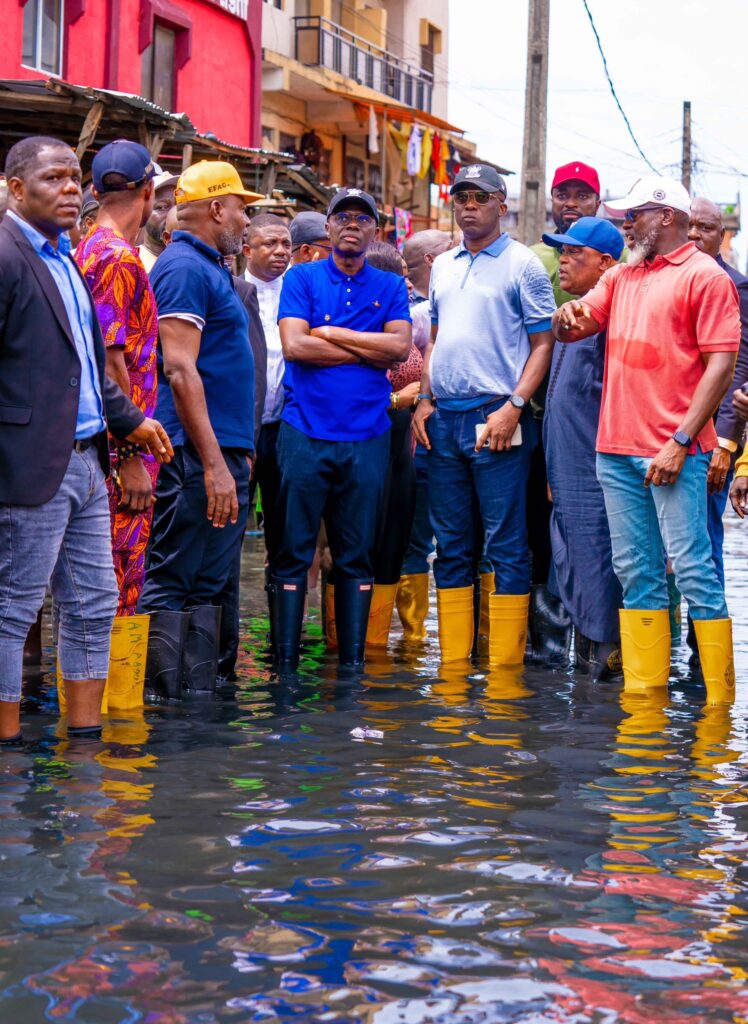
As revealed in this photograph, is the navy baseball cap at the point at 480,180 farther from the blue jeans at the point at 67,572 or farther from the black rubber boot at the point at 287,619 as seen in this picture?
the blue jeans at the point at 67,572

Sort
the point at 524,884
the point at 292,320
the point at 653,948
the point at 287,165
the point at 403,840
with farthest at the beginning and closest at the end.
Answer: the point at 287,165 → the point at 292,320 → the point at 403,840 → the point at 524,884 → the point at 653,948

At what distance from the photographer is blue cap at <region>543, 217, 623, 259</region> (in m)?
7.92

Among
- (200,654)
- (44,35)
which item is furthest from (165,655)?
(44,35)

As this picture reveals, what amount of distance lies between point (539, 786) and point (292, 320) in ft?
10.7

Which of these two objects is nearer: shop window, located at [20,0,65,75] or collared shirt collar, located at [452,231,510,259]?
collared shirt collar, located at [452,231,510,259]

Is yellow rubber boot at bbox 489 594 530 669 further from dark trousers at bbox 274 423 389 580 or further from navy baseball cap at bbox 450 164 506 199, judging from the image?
navy baseball cap at bbox 450 164 506 199

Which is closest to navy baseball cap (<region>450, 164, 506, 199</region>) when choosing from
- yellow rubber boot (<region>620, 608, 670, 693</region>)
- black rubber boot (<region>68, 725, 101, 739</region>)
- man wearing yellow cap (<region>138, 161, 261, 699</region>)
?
man wearing yellow cap (<region>138, 161, 261, 699</region>)

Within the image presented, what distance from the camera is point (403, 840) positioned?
4742mm

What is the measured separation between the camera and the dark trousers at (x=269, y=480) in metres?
8.26

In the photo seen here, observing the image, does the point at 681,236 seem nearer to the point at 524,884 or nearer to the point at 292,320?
the point at 292,320

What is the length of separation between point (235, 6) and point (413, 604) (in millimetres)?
22094

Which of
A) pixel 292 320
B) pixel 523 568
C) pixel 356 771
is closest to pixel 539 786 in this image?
pixel 356 771

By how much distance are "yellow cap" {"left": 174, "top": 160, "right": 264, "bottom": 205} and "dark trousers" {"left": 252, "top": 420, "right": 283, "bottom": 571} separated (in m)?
1.50

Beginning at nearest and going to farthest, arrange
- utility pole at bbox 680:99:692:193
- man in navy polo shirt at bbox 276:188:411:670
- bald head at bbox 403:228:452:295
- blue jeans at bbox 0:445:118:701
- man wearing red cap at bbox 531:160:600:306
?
1. blue jeans at bbox 0:445:118:701
2. man in navy polo shirt at bbox 276:188:411:670
3. man wearing red cap at bbox 531:160:600:306
4. bald head at bbox 403:228:452:295
5. utility pole at bbox 680:99:692:193
